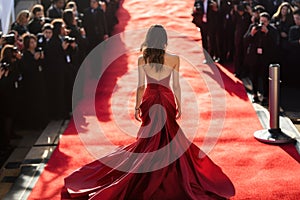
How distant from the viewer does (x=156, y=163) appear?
21.8 feet

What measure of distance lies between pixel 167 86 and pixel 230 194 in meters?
1.32

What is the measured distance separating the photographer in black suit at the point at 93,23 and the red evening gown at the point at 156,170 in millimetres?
5679

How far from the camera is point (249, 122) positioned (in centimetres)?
934

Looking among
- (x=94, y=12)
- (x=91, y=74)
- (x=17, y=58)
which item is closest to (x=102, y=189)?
(x=17, y=58)

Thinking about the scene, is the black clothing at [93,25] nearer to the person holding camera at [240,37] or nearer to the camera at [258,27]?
the person holding camera at [240,37]

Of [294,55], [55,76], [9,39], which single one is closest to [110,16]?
[55,76]

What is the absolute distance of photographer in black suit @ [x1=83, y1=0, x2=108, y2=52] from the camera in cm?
1238

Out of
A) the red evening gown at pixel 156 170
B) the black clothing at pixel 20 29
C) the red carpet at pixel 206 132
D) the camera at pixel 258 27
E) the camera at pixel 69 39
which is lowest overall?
the red carpet at pixel 206 132

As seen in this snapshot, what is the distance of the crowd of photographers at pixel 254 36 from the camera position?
10.2 metres

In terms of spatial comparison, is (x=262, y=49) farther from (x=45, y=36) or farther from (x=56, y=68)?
(x=45, y=36)

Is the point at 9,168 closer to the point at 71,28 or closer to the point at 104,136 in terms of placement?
the point at 104,136

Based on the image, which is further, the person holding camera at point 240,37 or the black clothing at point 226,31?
A: the black clothing at point 226,31

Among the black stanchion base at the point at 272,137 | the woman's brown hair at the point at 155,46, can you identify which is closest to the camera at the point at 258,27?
the black stanchion base at the point at 272,137

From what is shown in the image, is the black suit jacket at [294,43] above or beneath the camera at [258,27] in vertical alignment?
beneath
